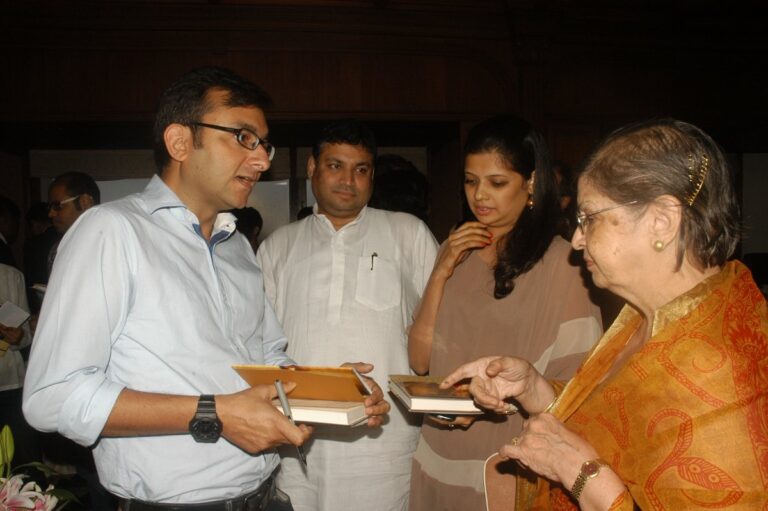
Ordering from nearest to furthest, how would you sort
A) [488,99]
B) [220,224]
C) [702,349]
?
1. [702,349]
2. [220,224]
3. [488,99]

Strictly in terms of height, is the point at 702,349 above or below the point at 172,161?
below

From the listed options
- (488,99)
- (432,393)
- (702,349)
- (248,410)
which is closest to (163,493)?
(248,410)

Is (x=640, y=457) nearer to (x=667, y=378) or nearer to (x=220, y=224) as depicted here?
(x=667, y=378)

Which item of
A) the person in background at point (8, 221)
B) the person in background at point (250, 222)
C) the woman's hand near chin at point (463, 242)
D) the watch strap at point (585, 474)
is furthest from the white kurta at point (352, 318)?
the person in background at point (8, 221)

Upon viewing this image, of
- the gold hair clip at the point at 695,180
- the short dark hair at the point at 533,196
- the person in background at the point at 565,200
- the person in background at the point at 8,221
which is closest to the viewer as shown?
the gold hair clip at the point at 695,180

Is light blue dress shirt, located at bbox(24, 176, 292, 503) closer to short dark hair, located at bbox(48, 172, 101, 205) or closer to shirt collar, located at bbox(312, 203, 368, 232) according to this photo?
shirt collar, located at bbox(312, 203, 368, 232)

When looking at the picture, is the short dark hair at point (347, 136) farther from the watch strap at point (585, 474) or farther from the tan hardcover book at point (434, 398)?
the watch strap at point (585, 474)

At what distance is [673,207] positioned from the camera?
49.9 inches

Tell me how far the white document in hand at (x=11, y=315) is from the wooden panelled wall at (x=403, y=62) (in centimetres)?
207

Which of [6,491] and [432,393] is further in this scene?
[432,393]

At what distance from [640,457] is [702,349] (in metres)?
0.24

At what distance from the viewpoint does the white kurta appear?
2498mm

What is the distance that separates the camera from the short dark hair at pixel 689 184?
1.26 m

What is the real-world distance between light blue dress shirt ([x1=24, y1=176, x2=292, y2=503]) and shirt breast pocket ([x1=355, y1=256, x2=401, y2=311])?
912 mm
